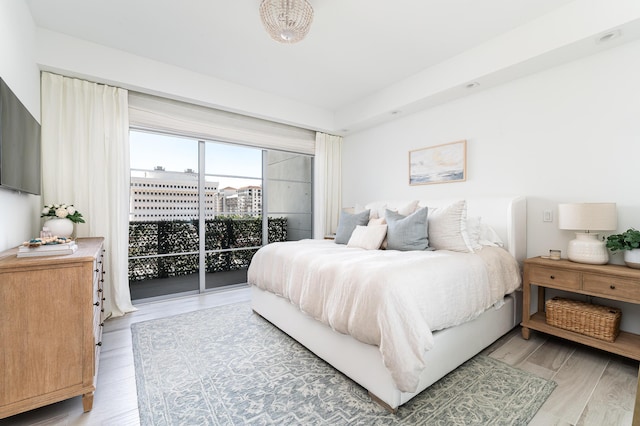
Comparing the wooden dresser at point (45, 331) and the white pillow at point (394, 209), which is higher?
the white pillow at point (394, 209)

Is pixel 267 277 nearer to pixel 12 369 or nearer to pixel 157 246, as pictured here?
pixel 12 369

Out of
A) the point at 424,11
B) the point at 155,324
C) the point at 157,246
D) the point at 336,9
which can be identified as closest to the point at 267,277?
the point at 155,324

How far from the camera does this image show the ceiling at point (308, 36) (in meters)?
2.34

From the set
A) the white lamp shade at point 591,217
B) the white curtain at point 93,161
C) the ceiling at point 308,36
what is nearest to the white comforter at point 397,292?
the white lamp shade at point 591,217

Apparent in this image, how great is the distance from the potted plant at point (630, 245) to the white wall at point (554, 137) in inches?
12.8

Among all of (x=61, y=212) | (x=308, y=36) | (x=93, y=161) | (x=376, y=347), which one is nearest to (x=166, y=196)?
(x=93, y=161)

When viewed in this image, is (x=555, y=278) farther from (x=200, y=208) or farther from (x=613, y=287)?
(x=200, y=208)

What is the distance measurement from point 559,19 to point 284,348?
355 cm

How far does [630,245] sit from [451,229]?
1.18m

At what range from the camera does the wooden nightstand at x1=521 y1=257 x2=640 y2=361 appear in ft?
6.37

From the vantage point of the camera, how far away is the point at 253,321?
113 inches

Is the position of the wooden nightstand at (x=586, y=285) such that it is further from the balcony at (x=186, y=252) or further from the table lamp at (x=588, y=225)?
the balcony at (x=186, y=252)

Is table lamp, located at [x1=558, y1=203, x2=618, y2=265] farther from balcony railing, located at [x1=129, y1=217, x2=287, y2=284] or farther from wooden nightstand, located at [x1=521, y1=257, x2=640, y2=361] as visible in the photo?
balcony railing, located at [x1=129, y1=217, x2=287, y2=284]

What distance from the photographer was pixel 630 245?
2.04m
